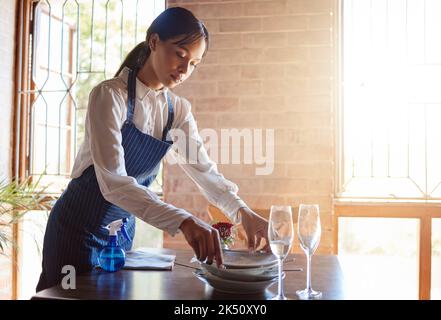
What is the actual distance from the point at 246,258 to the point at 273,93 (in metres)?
1.55

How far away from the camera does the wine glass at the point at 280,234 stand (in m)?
1.04

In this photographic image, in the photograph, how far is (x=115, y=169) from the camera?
4.40 ft

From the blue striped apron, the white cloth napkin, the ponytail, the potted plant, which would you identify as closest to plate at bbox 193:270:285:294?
the white cloth napkin

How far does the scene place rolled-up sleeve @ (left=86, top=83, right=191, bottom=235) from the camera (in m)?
1.22

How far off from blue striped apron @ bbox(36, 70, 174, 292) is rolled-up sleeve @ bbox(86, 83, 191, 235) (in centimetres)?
9

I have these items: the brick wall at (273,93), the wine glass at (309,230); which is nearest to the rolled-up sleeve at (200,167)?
the wine glass at (309,230)

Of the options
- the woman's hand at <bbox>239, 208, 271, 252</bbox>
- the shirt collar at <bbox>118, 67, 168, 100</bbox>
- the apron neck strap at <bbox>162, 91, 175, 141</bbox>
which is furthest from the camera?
the apron neck strap at <bbox>162, 91, 175, 141</bbox>

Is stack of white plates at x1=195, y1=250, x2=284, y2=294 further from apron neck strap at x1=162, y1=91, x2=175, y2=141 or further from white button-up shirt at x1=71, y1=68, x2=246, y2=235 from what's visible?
apron neck strap at x1=162, y1=91, x2=175, y2=141

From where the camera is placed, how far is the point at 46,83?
3.21 m

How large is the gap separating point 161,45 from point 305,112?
53.5 inches

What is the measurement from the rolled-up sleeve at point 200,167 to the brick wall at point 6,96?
1.72 m

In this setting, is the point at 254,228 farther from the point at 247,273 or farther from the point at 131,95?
the point at 131,95
